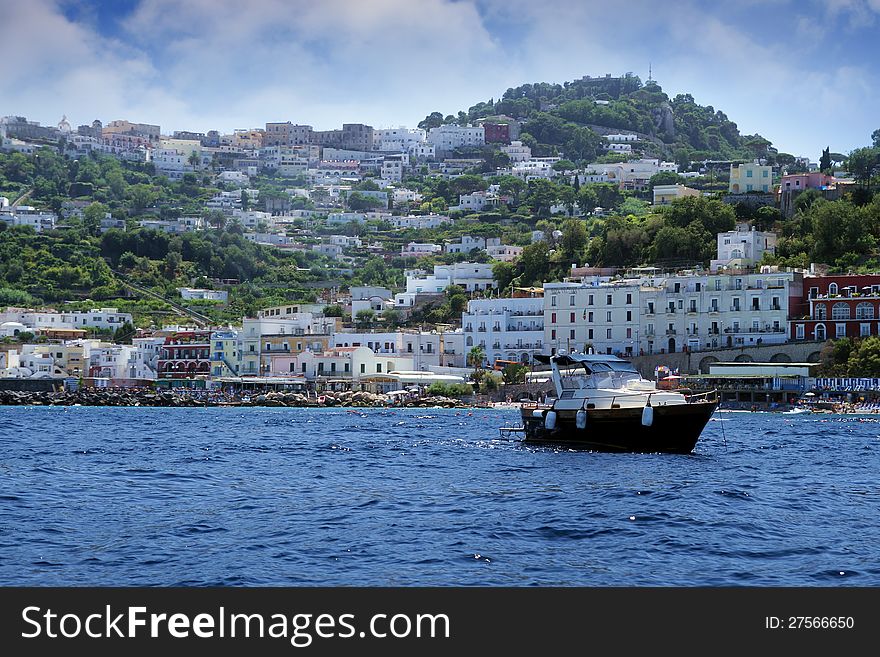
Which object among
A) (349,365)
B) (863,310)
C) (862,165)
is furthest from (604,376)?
(862,165)

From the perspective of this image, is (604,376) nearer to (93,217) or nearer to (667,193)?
(667,193)

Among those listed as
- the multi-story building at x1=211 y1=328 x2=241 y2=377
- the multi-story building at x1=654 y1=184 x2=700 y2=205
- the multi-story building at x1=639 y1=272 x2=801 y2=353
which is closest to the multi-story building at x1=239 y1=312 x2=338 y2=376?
the multi-story building at x1=211 y1=328 x2=241 y2=377

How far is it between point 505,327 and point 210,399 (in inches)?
842

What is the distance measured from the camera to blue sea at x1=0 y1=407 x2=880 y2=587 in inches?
946

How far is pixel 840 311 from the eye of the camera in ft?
292

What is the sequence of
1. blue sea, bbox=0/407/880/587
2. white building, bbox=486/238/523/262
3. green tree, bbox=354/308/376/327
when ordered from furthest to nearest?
white building, bbox=486/238/523/262
green tree, bbox=354/308/376/327
blue sea, bbox=0/407/880/587

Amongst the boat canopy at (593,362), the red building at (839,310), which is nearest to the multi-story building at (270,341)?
the red building at (839,310)

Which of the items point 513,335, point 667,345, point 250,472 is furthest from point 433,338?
point 250,472

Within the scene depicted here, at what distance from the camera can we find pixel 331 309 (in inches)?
4934

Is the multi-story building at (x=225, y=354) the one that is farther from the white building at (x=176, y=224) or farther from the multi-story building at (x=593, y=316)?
the white building at (x=176, y=224)

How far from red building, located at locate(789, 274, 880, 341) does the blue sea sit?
35.1 metres

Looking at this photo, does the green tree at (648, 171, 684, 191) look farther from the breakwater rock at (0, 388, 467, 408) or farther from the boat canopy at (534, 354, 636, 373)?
the boat canopy at (534, 354, 636, 373)

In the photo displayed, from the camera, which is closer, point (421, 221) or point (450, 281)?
point (450, 281)

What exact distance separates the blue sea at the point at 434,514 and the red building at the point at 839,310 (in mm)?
35097
